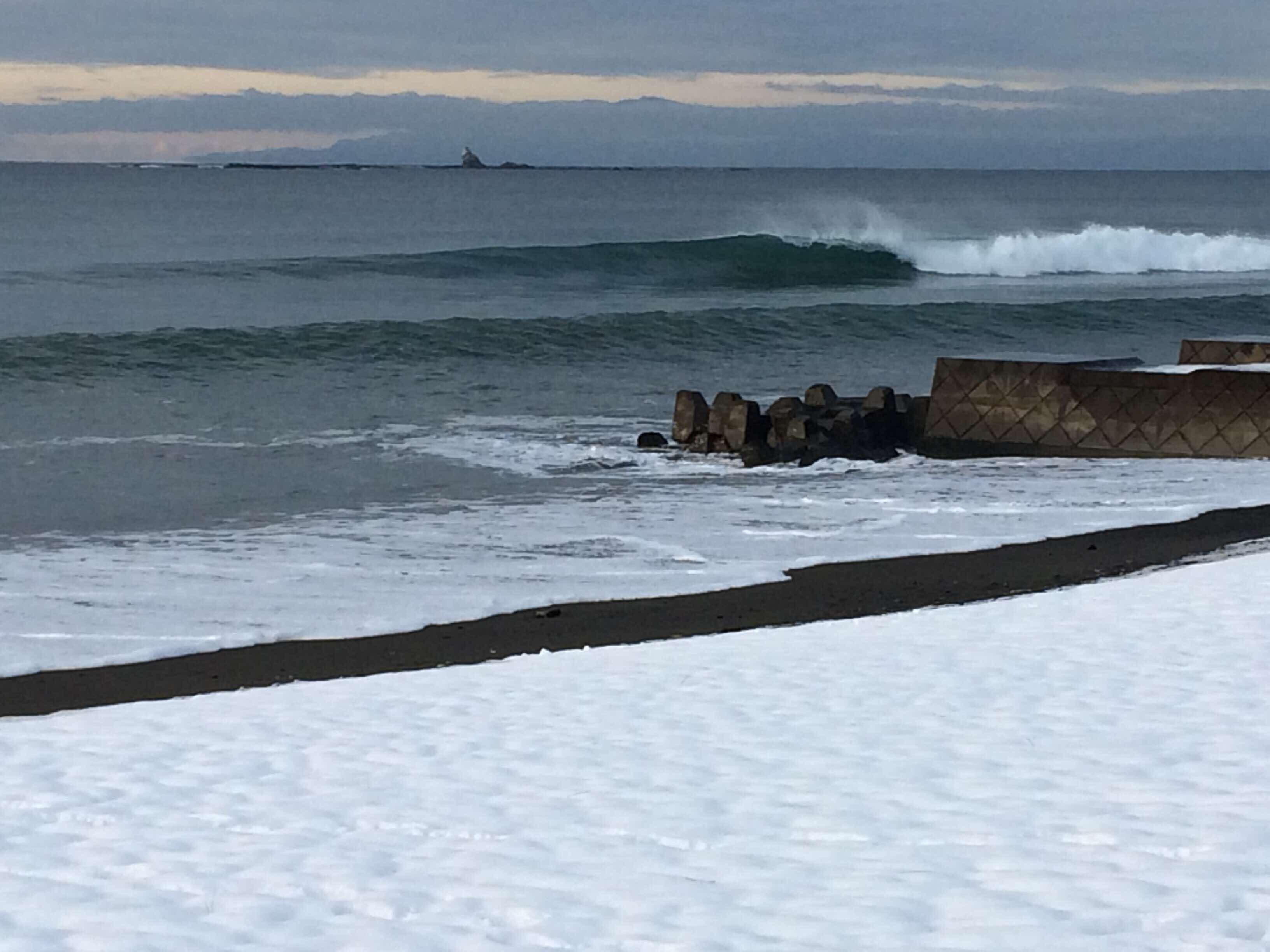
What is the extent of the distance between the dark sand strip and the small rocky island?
5.26 meters

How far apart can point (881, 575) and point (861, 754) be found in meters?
5.70

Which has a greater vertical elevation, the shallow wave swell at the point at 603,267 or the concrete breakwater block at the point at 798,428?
the shallow wave swell at the point at 603,267

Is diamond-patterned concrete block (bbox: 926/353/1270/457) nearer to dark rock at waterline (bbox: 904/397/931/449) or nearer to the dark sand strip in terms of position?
dark rock at waterline (bbox: 904/397/931/449)

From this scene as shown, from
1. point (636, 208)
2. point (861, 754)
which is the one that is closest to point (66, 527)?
point (861, 754)

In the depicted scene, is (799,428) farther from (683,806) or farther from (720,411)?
(683,806)

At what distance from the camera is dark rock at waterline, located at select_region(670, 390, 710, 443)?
19719mm

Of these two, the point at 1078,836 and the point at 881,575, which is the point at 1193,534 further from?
the point at 1078,836

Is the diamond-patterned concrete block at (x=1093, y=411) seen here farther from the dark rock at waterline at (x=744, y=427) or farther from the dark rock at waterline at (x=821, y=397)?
the dark rock at waterline at (x=744, y=427)

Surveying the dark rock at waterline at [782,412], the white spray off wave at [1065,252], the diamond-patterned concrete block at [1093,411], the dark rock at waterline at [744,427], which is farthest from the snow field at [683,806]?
the white spray off wave at [1065,252]

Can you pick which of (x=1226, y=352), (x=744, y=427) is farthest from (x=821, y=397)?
(x=1226, y=352)

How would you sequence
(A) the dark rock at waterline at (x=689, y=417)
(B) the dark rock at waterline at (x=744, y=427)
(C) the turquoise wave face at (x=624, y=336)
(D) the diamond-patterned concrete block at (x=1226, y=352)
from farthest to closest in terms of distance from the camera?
(C) the turquoise wave face at (x=624, y=336)
(D) the diamond-patterned concrete block at (x=1226, y=352)
(A) the dark rock at waterline at (x=689, y=417)
(B) the dark rock at waterline at (x=744, y=427)

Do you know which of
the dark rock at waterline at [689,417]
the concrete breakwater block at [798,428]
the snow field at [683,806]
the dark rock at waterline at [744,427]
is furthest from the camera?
the dark rock at waterline at [689,417]

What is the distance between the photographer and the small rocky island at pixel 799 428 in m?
19.0

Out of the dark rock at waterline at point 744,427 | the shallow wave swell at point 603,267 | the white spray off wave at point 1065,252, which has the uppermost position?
the white spray off wave at point 1065,252
